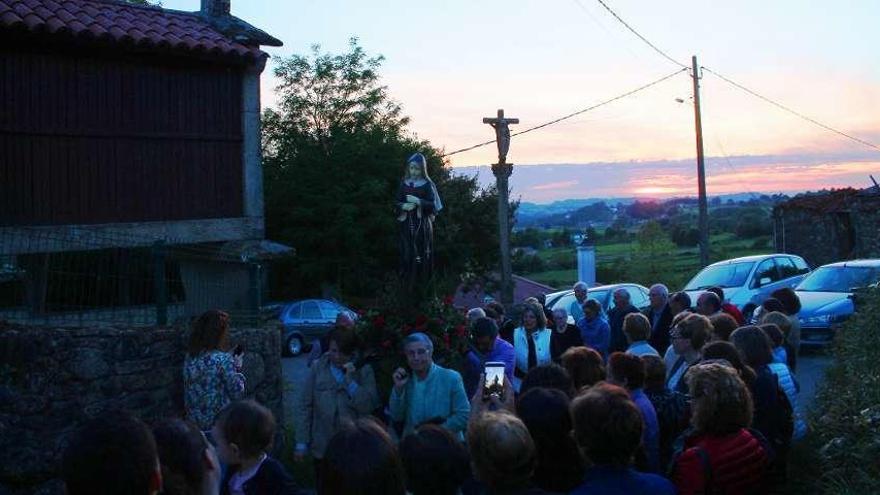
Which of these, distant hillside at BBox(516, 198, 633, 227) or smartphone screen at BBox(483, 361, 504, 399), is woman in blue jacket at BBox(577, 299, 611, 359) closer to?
smartphone screen at BBox(483, 361, 504, 399)

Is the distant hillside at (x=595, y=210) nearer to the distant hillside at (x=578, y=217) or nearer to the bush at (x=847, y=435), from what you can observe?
the distant hillside at (x=578, y=217)

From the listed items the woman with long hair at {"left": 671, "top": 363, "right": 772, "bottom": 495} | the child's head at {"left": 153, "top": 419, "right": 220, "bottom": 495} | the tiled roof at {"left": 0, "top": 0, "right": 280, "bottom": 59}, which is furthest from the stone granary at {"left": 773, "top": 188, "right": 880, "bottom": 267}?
the child's head at {"left": 153, "top": 419, "right": 220, "bottom": 495}

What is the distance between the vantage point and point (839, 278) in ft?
57.8

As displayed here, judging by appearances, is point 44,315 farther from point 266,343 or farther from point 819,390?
point 819,390

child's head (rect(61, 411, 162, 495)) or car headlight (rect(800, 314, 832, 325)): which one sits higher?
child's head (rect(61, 411, 162, 495))

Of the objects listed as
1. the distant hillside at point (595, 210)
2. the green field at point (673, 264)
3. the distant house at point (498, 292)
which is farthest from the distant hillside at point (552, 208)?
the distant house at point (498, 292)

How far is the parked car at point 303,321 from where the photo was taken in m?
24.2

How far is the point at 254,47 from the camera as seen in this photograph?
12.9 meters

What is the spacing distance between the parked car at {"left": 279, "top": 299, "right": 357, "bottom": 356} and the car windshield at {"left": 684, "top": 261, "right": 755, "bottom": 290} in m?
9.41

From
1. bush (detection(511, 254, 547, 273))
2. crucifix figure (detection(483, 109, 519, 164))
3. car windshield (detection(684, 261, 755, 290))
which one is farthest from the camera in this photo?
bush (detection(511, 254, 547, 273))

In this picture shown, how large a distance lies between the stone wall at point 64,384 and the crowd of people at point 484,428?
1.79m

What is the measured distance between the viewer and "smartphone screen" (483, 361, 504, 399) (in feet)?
18.2

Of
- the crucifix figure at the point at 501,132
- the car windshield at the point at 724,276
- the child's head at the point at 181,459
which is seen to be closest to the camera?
the child's head at the point at 181,459

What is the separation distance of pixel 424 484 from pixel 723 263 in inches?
679
